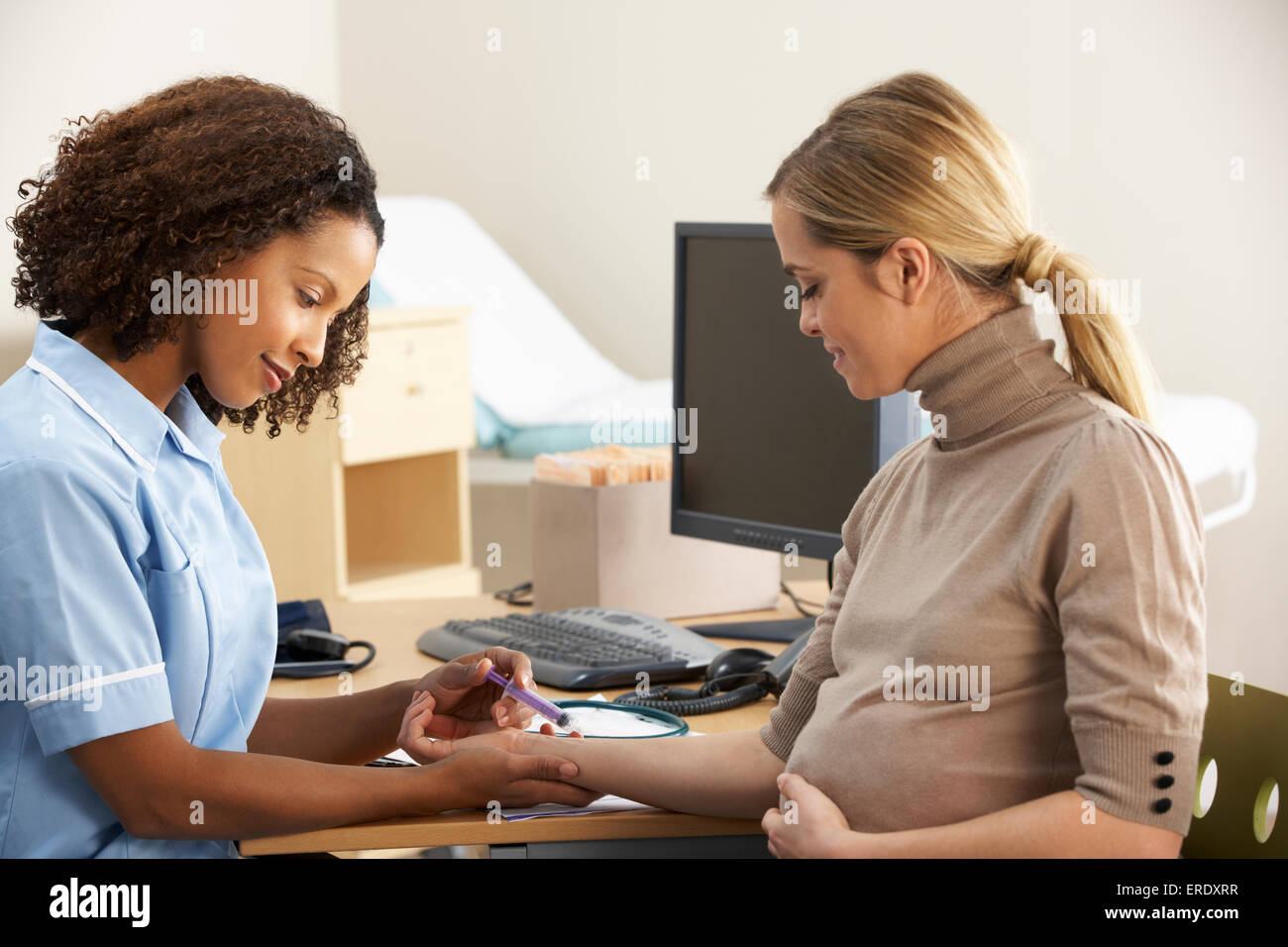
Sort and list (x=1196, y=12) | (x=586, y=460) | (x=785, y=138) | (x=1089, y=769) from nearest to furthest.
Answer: (x=1089, y=769)
(x=586, y=460)
(x=1196, y=12)
(x=785, y=138)

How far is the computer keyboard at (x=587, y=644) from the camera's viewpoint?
1563 mm

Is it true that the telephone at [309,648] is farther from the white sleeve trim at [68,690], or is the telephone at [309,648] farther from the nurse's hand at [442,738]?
the white sleeve trim at [68,690]

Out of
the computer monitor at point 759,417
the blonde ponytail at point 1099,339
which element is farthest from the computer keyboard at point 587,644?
the blonde ponytail at point 1099,339

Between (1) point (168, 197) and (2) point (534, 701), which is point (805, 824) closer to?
(2) point (534, 701)

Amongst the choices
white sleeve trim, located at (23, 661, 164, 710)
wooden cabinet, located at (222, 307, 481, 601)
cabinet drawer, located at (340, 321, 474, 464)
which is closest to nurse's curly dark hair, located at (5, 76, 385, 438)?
white sleeve trim, located at (23, 661, 164, 710)

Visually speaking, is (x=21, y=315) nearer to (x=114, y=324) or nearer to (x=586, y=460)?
(x=586, y=460)

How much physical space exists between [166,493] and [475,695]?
0.36 meters

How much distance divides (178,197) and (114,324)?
4.9 inches

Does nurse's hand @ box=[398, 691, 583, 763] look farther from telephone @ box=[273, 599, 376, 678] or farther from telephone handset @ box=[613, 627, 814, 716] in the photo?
telephone @ box=[273, 599, 376, 678]

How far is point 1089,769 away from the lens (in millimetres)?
910

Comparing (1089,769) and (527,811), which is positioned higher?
(1089,769)

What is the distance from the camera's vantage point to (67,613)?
3.36 ft

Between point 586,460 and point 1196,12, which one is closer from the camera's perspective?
point 586,460

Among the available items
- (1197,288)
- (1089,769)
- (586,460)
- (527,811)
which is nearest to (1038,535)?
(1089,769)
